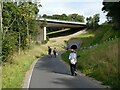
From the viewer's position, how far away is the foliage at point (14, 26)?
2653 cm

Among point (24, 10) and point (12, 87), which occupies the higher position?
point (24, 10)

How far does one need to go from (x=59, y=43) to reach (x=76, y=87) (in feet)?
308

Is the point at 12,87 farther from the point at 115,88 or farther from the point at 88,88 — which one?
the point at 115,88

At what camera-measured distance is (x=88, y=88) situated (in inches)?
592

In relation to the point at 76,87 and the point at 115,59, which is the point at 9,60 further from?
the point at 76,87

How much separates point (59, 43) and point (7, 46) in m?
83.1

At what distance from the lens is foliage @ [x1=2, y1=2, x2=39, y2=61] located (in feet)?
87.1

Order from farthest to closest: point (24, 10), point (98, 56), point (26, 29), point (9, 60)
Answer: point (26, 29) < point (24, 10) < point (9, 60) < point (98, 56)

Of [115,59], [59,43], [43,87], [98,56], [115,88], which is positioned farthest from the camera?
[59,43]

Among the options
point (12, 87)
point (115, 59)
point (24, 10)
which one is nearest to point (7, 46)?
point (115, 59)

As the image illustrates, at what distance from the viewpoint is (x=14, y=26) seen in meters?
39.0

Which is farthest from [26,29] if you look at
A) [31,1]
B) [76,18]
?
[76,18]

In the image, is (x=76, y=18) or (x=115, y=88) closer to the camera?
(x=115, y=88)

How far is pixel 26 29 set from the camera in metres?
52.2
